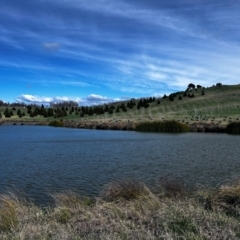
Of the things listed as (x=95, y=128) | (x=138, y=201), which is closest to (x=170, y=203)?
(x=138, y=201)

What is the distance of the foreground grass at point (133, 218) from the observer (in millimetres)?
7125

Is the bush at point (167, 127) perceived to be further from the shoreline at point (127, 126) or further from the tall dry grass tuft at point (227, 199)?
the tall dry grass tuft at point (227, 199)

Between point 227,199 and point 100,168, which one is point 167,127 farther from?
point 227,199

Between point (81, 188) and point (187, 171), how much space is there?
6628 millimetres

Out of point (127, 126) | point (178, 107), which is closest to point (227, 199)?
point (127, 126)

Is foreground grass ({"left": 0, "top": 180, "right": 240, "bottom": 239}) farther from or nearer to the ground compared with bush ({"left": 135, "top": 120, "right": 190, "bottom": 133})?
nearer to the ground

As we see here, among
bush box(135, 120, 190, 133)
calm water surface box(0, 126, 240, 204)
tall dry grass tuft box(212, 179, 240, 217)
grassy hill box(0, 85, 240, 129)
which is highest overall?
grassy hill box(0, 85, 240, 129)

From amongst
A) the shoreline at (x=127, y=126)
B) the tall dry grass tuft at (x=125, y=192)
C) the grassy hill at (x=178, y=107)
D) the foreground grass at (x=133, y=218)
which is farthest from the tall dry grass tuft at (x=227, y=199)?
the grassy hill at (x=178, y=107)

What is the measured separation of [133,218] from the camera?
8578 mm

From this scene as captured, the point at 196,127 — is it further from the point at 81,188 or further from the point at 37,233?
the point at 37,233

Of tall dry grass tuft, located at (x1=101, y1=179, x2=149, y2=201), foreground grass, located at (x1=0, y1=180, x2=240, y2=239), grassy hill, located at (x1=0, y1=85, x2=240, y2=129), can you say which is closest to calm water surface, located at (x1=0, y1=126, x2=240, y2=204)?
tall dry grass tuft, located at (x1=101, y1=179, x2=149, y2=201)

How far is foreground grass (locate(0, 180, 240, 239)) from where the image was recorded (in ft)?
23.4

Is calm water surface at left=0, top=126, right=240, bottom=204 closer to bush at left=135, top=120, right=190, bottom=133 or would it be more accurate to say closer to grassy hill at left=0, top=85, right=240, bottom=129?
bush at left=135, top=120, right=190, bottom=133

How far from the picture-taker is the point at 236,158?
74.7 ft
